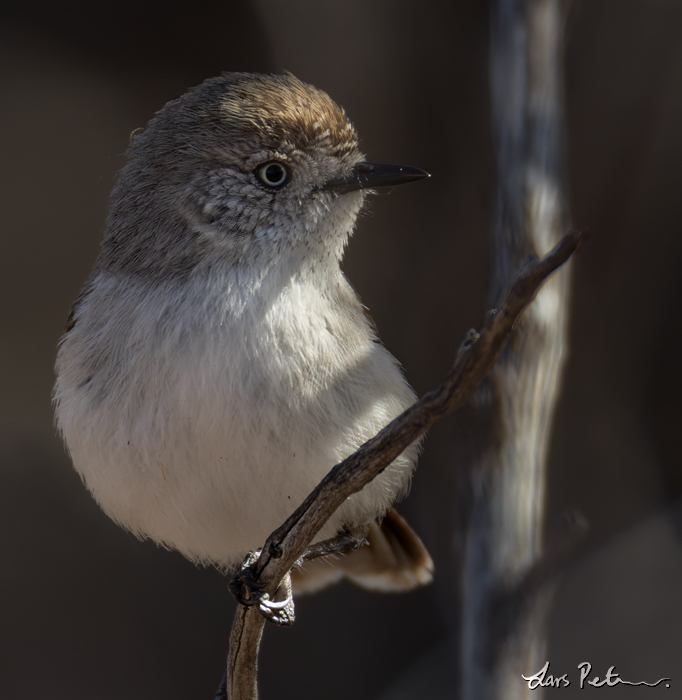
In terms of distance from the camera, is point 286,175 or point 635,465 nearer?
point 286,175

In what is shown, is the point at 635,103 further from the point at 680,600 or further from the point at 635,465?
the point at 680,600

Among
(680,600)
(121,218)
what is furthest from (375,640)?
(121,218)

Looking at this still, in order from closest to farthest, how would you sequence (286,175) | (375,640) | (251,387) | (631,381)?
(251,387) → (286,175) → (631,381) → (375,640)

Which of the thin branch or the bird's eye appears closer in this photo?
the thin branch
